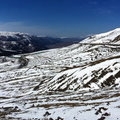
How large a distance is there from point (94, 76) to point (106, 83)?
18.0 feet

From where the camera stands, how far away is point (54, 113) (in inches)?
965

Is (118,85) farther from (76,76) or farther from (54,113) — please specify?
(54,113)

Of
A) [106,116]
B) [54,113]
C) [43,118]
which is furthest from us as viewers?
[54,113]

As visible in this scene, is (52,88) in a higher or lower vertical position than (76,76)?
lower

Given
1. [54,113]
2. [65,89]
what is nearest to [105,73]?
[65,89]

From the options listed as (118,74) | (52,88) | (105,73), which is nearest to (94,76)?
(105,73)

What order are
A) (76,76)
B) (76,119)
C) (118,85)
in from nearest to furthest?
1. (76,119)
2. (118,85)
3. (76,76)

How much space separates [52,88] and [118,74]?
20546 mm

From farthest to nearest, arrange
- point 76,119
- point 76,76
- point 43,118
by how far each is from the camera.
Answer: point 76,76 < point 43,118 < point 76,119

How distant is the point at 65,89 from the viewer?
5228 cm

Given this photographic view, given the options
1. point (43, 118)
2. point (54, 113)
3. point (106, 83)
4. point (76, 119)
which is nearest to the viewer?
point (76, 119)

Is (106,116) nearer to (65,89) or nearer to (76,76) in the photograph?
(65,89)

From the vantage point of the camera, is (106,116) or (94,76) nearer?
(106,116)

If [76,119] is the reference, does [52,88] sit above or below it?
below
